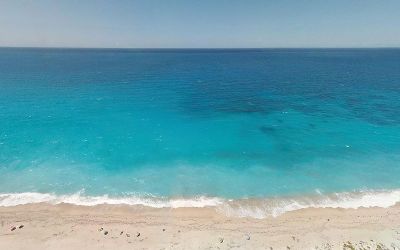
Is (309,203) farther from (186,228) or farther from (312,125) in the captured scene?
(312,125)

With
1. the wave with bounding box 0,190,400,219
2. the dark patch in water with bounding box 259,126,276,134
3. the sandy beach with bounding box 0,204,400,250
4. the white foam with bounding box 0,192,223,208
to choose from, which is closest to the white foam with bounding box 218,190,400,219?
the wave with bounding box 0,190,400,219

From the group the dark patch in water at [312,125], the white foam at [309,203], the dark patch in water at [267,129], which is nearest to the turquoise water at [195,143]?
the dark patch in water at [267,129]

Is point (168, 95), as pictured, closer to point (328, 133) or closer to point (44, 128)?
point (44, 128)

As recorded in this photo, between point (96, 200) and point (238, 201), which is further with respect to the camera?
point (238, 201)

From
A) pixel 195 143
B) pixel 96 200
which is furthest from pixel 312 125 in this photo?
pixel 96 200

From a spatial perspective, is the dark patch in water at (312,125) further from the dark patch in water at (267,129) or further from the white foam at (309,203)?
the white foam at (309,203)

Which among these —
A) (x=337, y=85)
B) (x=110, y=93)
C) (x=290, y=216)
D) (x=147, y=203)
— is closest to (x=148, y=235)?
(x=147, y=203)
